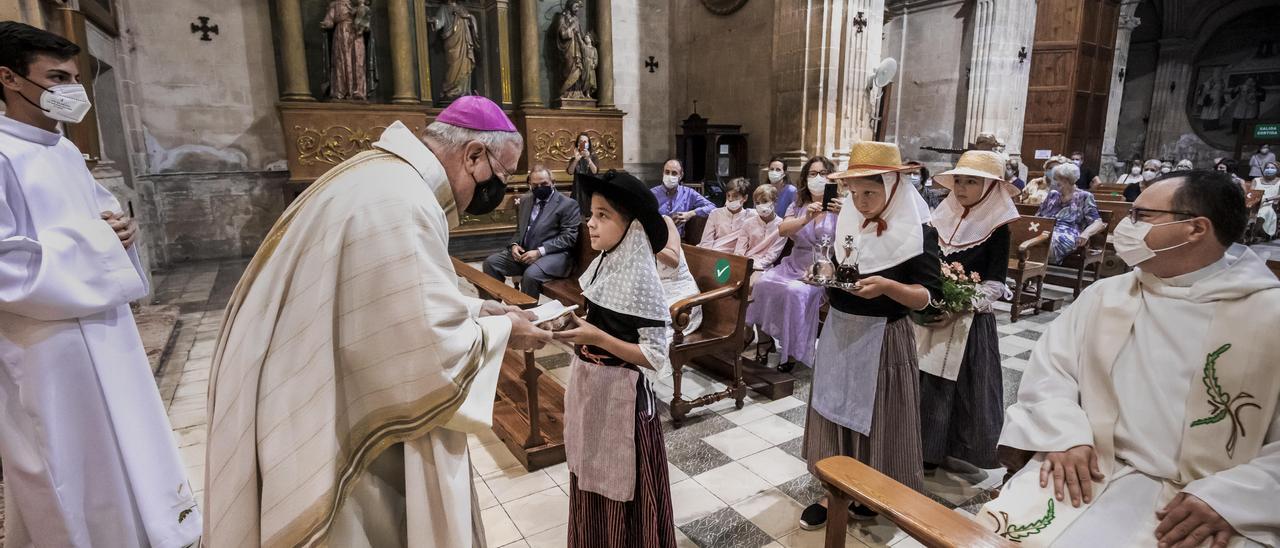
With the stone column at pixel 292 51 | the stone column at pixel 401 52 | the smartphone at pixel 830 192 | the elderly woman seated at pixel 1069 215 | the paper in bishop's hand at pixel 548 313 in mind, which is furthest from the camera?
the stone column at pixel 401 52

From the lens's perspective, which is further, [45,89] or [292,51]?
[292,51]

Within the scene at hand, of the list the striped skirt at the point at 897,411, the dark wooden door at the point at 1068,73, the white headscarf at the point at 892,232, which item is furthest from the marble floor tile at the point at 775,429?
the dark wooden door at the point at 1068,73

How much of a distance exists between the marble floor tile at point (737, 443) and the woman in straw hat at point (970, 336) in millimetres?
949

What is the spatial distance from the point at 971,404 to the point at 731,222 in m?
3.02

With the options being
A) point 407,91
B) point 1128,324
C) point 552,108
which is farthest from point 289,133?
point 1128,324

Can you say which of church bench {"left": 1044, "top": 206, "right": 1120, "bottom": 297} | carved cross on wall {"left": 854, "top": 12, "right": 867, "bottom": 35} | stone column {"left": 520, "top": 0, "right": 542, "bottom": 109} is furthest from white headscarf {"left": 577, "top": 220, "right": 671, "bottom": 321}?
stone column {"left": 520, "top": 0, "right": 542, "bottom": 109}

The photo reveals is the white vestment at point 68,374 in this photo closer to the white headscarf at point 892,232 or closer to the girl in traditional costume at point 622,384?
the girl in traditional costume at point 622,384

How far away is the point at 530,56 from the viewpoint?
1071 centimetres

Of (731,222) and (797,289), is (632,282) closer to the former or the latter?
(797,289)

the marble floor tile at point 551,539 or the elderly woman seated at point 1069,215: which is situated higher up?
the elderly woman seated at point 1069,215

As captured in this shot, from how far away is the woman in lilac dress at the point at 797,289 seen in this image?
4.68m

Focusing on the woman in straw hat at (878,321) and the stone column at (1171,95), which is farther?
the stone column at (1171,95)

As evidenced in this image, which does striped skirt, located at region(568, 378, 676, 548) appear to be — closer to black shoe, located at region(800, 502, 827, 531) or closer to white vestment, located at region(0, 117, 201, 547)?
black shoe, located at region(800, 502, 827, 531)

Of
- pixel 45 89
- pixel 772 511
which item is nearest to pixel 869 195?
pixel 772 511
